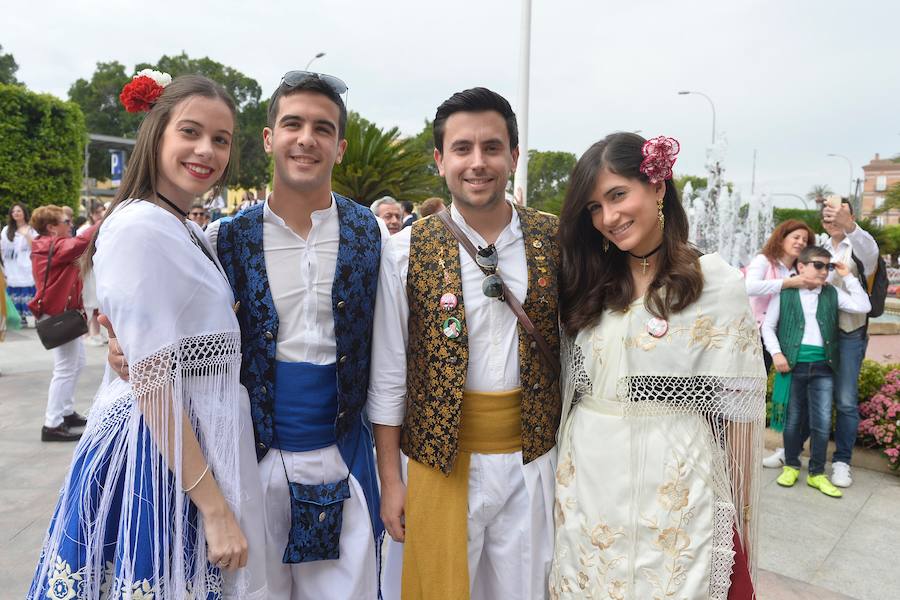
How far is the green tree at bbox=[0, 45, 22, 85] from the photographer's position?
3547 centimetres

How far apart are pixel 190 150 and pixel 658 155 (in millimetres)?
1334

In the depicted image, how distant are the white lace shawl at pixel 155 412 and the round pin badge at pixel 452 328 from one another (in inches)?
26.5

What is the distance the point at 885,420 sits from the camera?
4.28 meters

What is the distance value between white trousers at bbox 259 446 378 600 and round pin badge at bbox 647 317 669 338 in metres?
1.02

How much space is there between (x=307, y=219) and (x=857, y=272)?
3835mm

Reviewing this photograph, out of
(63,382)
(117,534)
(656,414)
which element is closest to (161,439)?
(117,534)

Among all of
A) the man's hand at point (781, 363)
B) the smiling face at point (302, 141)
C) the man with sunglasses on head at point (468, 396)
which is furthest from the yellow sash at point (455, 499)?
the man's hand at point (781, 363)

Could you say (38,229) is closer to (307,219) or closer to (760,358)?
(307,219)

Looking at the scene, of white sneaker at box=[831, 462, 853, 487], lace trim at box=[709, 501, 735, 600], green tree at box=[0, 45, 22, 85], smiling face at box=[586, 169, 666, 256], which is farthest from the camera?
green tree at box=[0, 45, 22, 85]

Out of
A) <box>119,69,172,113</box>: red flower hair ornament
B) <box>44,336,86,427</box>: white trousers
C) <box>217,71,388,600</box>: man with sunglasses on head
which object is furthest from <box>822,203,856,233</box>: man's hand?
<box>44,336,86,427</box>: white trousers

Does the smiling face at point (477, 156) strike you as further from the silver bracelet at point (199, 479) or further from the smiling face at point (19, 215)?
the smiling face at point (19, 215)

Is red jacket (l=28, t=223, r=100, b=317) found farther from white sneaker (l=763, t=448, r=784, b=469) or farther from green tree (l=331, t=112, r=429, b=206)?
white sneaker (l=763, t=448, r=784, b=469)

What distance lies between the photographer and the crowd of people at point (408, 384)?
1.47 metres

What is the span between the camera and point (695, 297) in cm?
176
